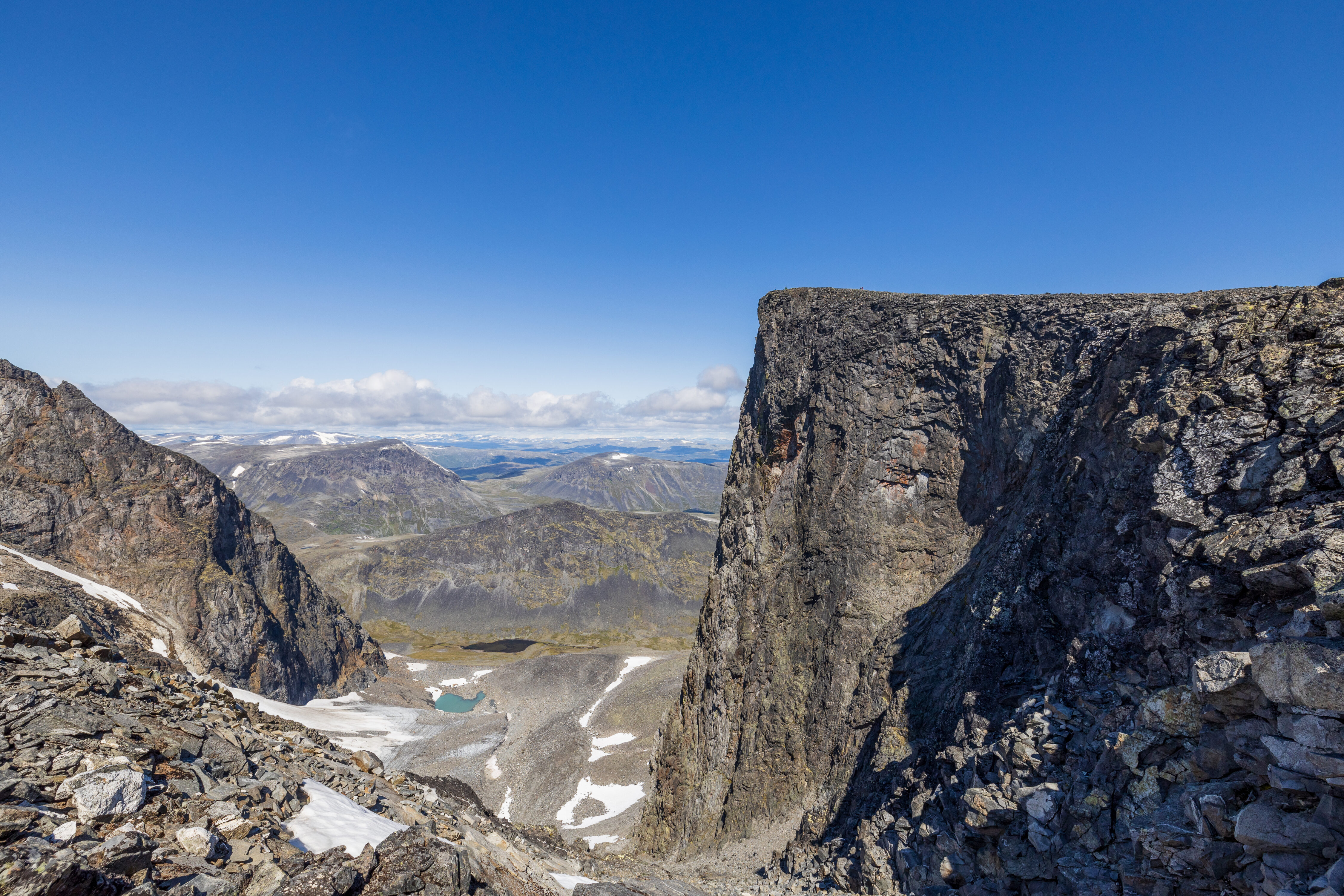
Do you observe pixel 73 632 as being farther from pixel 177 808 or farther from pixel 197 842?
pixel 197 842

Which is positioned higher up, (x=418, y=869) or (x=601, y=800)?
(x=418, y=869)

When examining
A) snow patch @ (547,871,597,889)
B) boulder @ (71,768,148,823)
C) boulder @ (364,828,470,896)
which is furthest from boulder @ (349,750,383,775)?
boulder @ (71,768,148,823)

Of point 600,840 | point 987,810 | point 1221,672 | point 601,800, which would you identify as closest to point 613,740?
point 601,800

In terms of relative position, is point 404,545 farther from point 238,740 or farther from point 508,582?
point 238,740

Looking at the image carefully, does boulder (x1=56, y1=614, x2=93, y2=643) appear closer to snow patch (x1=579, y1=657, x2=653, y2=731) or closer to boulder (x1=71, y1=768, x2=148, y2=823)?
boulder (x1=71, y1=768, x2=148, y2=823)

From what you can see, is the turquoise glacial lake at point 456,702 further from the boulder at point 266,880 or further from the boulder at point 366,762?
the boulder at point 266,880
